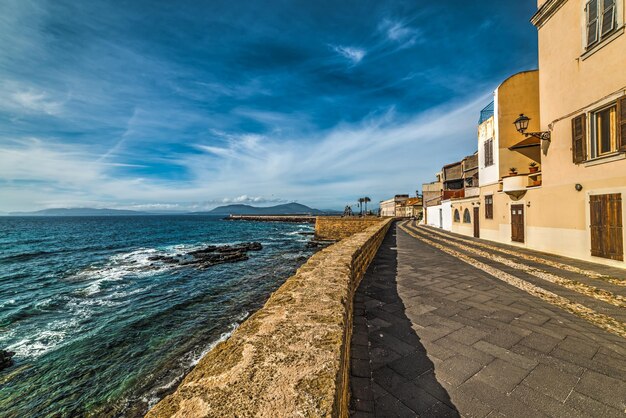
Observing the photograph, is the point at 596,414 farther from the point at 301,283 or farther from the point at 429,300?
the point at 301,283

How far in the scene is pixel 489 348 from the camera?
119 inches

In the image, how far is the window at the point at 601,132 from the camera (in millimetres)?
6938

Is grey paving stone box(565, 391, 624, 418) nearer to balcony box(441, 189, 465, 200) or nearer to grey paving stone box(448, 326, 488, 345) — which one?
grey paving stone box(448, 326, 488, 345)

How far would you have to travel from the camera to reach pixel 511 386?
238cm

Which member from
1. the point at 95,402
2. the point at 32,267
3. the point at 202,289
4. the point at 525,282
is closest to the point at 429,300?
the point at 525,282

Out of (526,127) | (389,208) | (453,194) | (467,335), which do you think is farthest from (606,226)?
(389,208)

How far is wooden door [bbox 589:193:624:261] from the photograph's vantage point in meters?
7.12

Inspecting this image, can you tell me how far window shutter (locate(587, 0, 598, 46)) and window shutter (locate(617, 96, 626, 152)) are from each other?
93.3 inches

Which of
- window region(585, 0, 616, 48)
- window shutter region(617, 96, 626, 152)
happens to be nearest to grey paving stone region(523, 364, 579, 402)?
window shutter region(617, 96, 626, 152)

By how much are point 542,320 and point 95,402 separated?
26.6 ft

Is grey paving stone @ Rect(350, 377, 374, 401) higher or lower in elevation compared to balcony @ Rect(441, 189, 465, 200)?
lower

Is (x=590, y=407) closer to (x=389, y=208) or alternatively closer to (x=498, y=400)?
(x=498, y=400)

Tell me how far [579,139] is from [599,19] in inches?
139

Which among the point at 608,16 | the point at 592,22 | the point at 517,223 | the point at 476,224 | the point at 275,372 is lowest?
the point at 275,372
